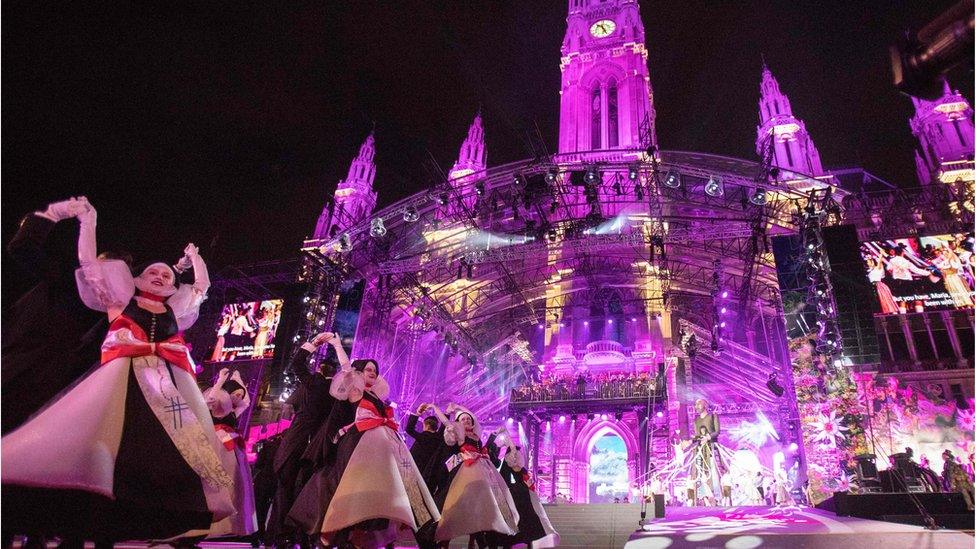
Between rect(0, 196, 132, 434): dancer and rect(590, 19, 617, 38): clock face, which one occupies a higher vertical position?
rect(590, 19, 617, 38): clock face

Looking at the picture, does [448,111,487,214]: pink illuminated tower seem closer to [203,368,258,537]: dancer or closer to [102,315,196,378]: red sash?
[203,368,258,537]: dancer

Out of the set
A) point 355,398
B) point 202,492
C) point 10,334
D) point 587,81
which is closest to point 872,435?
point 355,398

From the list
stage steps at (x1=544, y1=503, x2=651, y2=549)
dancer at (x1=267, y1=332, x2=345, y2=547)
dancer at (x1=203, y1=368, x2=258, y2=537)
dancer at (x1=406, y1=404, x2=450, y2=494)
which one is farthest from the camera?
stage steps at (x1=544, y1=503, x2=651, y2=549)

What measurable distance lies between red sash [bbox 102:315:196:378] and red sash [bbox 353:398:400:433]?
1327mm

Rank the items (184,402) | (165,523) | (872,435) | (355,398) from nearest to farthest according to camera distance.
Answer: (165,523) → (184,402) → (355,398) → (872,435)

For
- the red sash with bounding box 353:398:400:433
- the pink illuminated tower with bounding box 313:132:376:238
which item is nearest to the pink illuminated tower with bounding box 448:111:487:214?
the pink illuminated tower with bounding box 313:132:376:238

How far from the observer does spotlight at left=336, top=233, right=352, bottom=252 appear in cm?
1499

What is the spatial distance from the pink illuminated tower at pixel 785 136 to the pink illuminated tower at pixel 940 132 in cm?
317

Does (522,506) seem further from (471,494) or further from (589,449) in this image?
(589,449)

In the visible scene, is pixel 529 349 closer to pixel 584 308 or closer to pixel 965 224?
pixel 584 308

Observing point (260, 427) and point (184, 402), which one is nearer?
point (184, 402)

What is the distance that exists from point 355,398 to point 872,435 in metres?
10.8

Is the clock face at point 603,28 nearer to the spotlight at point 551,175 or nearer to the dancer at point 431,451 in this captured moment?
the spotlight at point 551,175

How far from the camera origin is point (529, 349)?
20.7m
